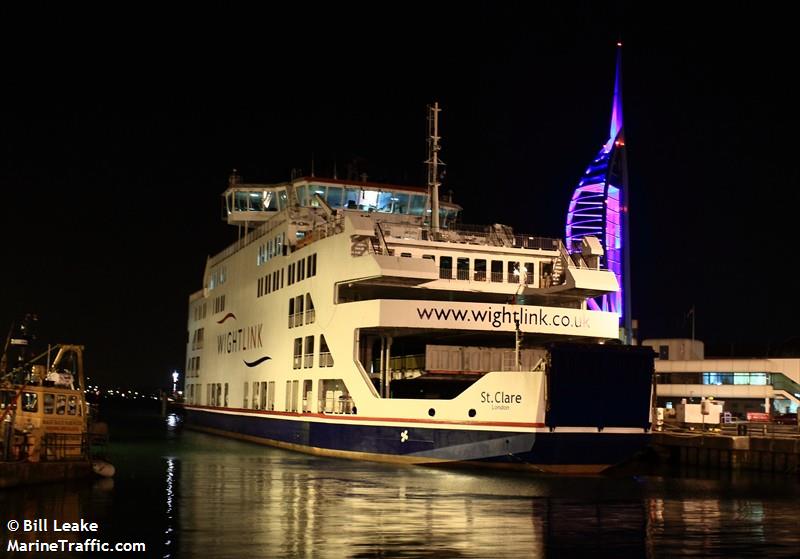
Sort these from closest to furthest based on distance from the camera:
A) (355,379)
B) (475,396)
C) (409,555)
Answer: (409,555)
(475,396)
(355,379)

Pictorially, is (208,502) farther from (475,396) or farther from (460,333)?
(460,333)

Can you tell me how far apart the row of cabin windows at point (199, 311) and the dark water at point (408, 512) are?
22.5 meters

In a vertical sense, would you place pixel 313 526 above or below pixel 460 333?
below

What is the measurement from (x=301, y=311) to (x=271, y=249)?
17.7ft

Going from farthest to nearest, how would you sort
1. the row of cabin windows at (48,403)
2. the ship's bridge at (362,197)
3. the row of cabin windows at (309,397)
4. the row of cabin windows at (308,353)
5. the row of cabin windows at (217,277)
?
the row of cabin windows at (217,277), the ship's bridge at (362,197), the row of cabin windows at (308,353), the row of cabin windows at (309,397), the row of cabin windows at (48,403)

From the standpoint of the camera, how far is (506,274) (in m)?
29.8

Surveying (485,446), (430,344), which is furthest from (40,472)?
(430,344)

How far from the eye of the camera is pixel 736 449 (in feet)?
109

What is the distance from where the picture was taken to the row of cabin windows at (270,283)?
3562 centimetres

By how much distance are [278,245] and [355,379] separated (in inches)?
388

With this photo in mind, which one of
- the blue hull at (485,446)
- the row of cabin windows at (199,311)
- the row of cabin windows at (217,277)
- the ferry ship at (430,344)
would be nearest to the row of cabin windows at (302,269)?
the ferry ship at (430,344)

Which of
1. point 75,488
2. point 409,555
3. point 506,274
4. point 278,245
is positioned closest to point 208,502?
point 75,488

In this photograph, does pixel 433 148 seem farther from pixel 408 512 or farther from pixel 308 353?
pixel 408 512

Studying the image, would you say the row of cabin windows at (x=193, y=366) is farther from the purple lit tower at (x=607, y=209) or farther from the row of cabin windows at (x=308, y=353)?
the purple lit tower at (x=607, y=209)
